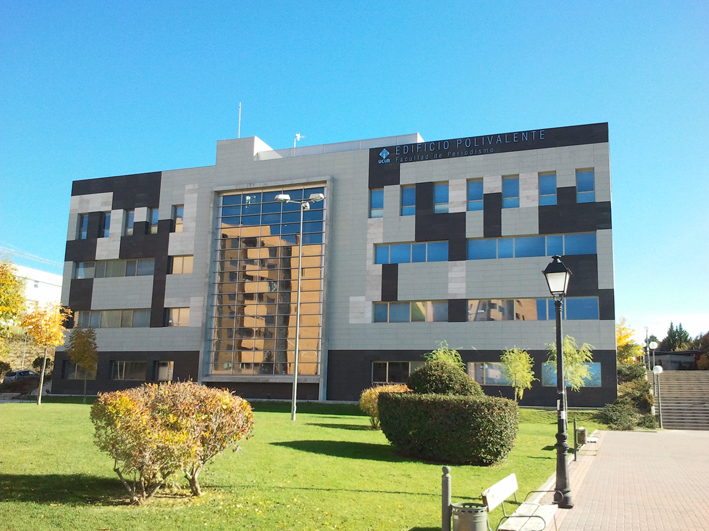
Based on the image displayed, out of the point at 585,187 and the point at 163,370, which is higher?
the point at 585,187

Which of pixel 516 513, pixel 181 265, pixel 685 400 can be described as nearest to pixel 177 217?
pixel 181 265

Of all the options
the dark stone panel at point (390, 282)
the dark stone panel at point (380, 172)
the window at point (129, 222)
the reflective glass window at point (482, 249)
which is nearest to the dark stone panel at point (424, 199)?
the dark stone panel at point (380, 172)

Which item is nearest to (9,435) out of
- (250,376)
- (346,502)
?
(346,502)

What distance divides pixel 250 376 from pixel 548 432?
2252cm

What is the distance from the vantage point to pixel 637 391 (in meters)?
37.4

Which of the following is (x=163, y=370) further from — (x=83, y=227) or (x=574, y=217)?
(x=574, y=217)

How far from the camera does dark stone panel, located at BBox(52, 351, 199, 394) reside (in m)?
44.2

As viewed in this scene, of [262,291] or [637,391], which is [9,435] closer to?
[262,291]

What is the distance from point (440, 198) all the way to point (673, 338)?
3237 inches

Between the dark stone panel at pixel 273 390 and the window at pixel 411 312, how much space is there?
6.85 m

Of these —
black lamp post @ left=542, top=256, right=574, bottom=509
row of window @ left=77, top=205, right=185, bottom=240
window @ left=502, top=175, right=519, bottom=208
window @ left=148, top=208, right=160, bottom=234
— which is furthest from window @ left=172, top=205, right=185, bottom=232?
black lamp post @ left=542, top=256, right=574, bottom=509

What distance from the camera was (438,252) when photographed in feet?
131

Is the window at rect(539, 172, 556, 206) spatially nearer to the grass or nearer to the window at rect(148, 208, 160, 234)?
the grass

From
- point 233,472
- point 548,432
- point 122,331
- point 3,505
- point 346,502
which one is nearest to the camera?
point 3,505
